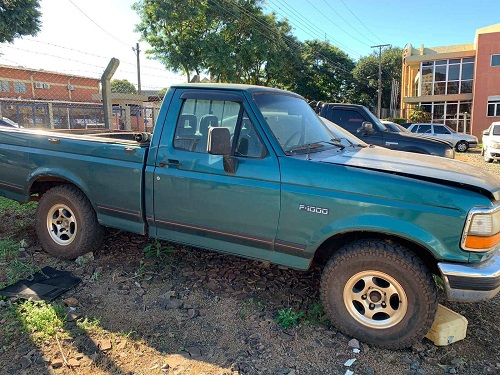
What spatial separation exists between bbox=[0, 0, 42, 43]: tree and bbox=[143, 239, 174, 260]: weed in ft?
50.3

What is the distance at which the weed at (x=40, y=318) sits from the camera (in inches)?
125

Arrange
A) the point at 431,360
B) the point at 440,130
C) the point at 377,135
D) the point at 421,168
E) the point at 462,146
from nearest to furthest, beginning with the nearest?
the point at 431,360
the point at 421,168
the point at 377,135
the point at 462,146
the point at 440,130

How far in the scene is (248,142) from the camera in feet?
11.4

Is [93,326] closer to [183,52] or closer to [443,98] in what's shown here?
[183,52]

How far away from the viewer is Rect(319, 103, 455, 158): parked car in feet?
29.8

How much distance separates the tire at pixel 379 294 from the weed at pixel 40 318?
219 centimetres

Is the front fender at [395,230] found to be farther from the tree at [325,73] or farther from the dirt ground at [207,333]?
the tree at [325,73]

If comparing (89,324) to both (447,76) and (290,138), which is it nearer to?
(290,138)

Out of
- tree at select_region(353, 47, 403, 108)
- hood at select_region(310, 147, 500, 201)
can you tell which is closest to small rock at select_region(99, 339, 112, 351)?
hood at select_region(310, 147, 500, 201)

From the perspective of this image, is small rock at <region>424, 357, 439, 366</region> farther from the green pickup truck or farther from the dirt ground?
the green pickup truck

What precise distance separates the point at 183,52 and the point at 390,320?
76.4 feet

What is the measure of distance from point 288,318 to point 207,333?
0.69 m

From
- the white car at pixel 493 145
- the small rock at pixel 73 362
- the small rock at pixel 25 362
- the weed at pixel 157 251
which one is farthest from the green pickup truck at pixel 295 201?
the white car at pixel 493 145

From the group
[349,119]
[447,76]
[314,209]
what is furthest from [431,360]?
[447,76]
